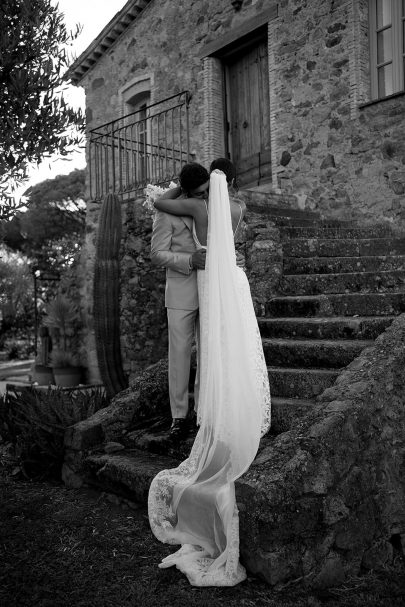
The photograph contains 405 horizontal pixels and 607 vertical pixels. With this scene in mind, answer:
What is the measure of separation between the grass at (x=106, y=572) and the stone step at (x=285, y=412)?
3.20 ft

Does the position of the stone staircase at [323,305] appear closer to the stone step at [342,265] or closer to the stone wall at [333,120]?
the stone step at [342,265]

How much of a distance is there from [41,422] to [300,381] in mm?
2223

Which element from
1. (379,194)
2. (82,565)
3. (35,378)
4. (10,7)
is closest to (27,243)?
(35,378)

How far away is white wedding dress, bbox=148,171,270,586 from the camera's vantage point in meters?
2.98

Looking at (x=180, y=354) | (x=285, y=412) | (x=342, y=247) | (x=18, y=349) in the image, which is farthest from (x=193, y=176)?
(x=18, y=349)

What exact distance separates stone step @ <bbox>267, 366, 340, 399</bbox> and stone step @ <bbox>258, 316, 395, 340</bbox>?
1.54 ft

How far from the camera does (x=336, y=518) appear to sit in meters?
2.94

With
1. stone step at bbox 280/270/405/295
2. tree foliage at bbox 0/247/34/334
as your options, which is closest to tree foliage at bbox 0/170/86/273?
tree foliage at bbox 0/247/34/334

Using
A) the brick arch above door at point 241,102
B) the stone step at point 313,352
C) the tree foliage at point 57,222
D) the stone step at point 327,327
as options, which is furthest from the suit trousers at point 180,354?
the tree foliage at point 57,222

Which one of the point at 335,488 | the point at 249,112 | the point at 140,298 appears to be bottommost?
the point at 335,488

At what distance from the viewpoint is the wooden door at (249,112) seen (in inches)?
360

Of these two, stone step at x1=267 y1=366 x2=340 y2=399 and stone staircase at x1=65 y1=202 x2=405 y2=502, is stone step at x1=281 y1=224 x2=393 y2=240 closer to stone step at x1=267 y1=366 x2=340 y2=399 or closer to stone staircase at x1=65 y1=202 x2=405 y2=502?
stone staircase at x1=65 y1=202 x2=405 y2=502

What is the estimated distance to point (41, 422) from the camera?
16.2 ft

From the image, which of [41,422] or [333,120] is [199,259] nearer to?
[41,422]
